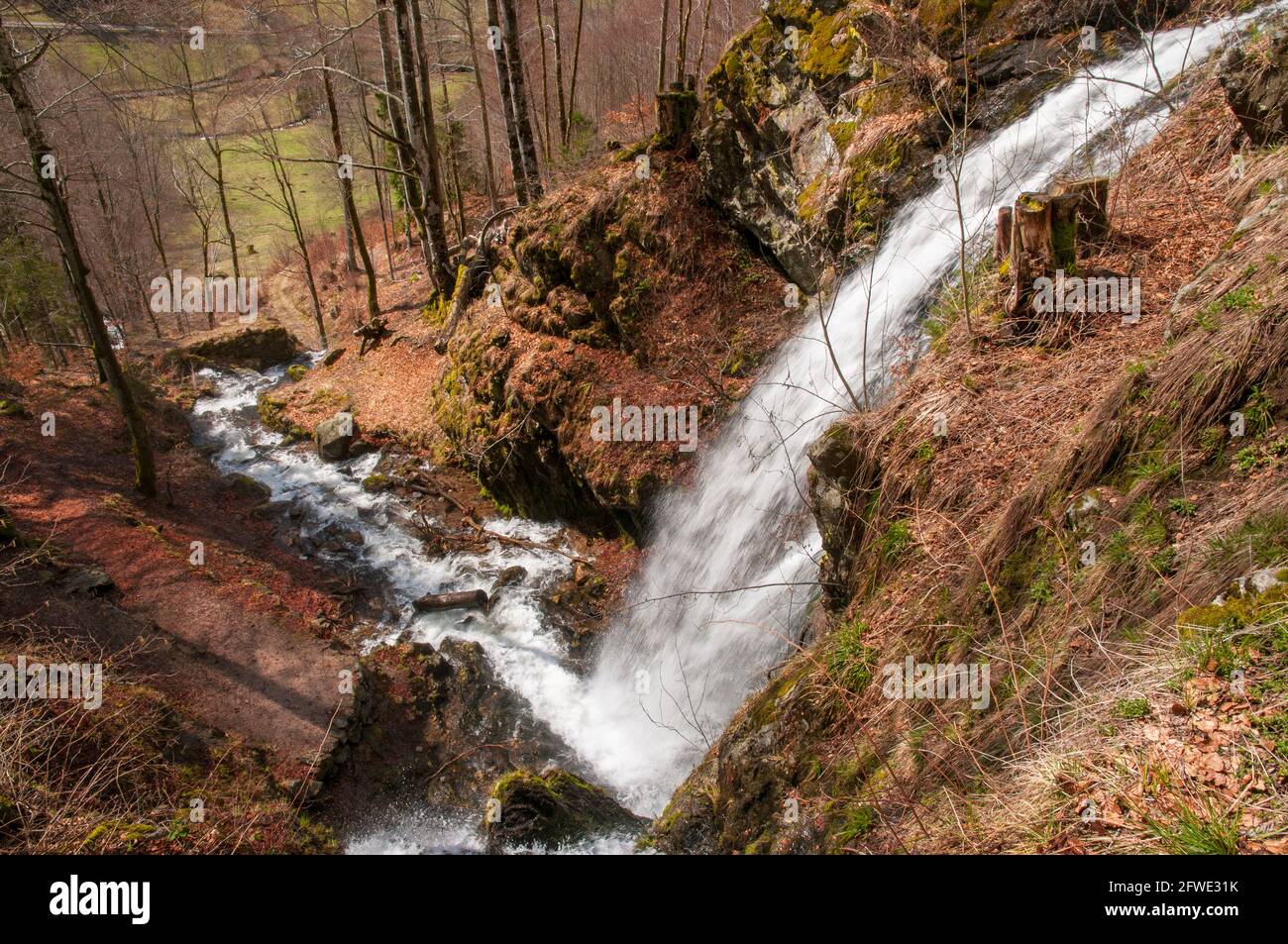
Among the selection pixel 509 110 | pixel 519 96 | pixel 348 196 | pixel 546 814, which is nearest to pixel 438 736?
pixel 546 814

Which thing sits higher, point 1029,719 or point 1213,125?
point 1213,125

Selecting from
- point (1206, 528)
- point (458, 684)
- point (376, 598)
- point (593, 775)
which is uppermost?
point (1206, 528)

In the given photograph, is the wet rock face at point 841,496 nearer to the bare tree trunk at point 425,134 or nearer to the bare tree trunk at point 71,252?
the bare tree trunk at point 71,252

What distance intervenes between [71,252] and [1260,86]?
14354 mm

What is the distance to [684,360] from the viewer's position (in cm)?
1100

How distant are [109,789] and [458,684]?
4076 mm

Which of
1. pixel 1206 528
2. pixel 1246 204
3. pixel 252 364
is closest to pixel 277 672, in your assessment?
pixel 1206 528

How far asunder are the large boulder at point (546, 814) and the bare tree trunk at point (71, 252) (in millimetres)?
9661

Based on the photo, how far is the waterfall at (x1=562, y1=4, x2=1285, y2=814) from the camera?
23.5 feet

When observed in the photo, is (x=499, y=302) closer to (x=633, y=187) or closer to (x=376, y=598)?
(x=633, y=187)

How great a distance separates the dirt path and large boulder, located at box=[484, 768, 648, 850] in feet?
8.58

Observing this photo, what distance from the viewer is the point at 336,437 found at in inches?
602

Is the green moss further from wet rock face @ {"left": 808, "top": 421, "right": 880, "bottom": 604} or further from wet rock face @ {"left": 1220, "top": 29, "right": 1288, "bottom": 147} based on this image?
wet rock face @ {"left": 1220, "top": 29, "right": 1288, "bottom": 147}

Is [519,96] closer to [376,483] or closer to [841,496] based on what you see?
[376,483]
